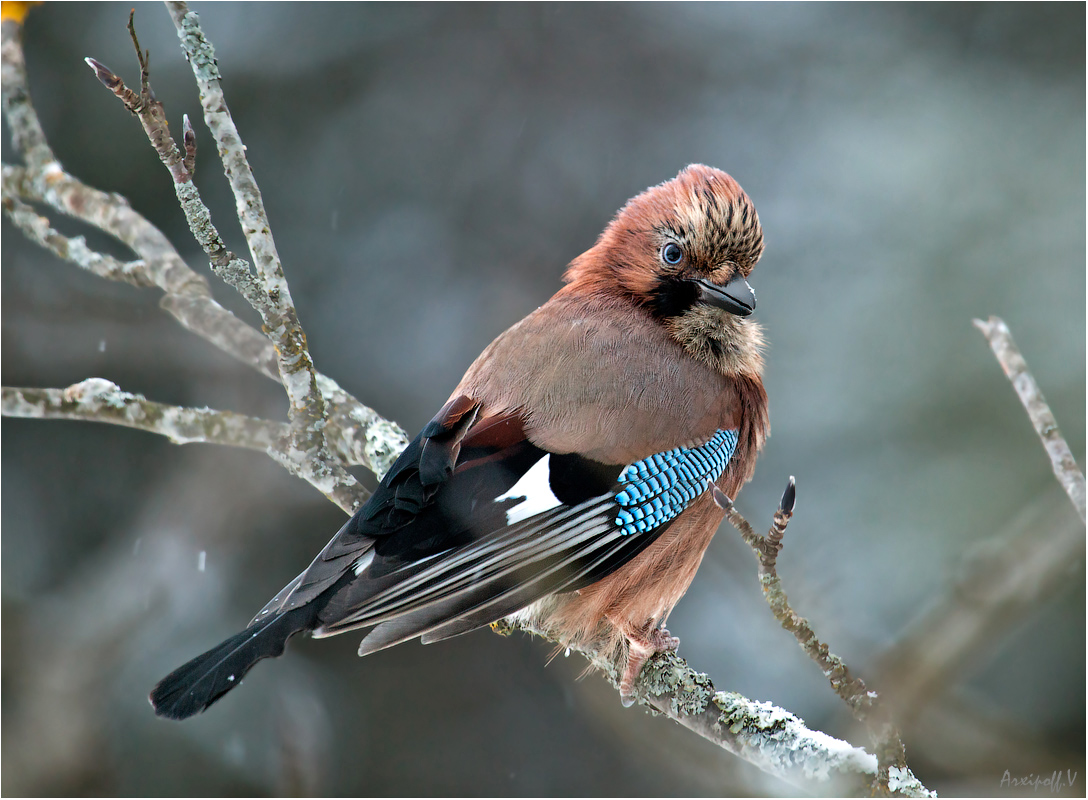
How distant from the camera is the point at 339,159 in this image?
5.89 meters

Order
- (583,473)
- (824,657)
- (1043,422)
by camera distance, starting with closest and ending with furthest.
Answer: (824,657) → (1043,422) → (583,473)

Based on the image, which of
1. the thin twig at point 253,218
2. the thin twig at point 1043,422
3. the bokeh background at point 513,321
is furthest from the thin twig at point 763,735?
the thin twig at point 253,218

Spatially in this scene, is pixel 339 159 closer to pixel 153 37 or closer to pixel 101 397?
pixel 153 37

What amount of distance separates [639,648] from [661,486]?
1.79ft

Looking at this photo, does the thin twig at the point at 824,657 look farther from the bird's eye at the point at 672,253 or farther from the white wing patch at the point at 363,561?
the bird's eye at the point at 672,253

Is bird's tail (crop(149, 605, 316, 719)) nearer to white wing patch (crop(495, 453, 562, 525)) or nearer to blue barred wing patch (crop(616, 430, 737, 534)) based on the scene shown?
white wing patch (crop(495, 453, 562, 525))

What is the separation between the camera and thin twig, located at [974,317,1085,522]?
235 centimetres

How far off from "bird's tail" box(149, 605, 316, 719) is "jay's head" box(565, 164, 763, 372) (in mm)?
1718

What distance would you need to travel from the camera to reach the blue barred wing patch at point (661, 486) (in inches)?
113

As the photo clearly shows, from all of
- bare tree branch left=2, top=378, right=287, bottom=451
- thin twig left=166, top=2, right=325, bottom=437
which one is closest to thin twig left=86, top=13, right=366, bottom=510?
thin twig left=166, top=2, right=325, bottom=437

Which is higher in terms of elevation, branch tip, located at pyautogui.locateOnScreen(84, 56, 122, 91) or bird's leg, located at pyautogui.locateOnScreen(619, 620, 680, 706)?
branch tip, located at pyautogui.locateOnScreen(84, 56, 122, 91)

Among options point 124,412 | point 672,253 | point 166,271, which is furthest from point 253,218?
point 672,253

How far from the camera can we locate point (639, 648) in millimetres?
2984

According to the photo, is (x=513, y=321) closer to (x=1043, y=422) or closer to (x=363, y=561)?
(x=363, y=561)
